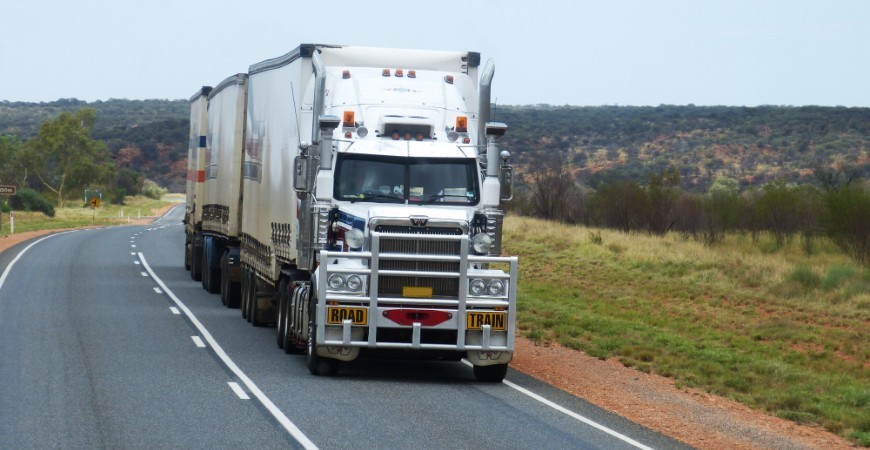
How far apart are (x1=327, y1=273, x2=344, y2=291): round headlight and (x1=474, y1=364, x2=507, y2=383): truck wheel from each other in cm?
214

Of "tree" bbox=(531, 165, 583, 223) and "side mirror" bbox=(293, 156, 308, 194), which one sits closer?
"side mirror" bbox=(293, 156, 308, 194)

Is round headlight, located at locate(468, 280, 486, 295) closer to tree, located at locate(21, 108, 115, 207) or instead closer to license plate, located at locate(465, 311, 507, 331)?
license plate, located at locate(465, 311, 507, 331)

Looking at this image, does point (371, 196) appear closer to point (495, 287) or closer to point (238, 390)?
point (495, 287)

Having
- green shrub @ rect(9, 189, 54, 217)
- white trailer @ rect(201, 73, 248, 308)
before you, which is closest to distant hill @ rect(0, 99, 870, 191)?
green shrub @ rect(9, 189, 54, 217)

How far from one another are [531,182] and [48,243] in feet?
131

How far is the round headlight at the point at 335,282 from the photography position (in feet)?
48.6

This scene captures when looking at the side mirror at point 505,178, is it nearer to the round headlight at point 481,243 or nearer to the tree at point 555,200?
the round headlight at point 481,243

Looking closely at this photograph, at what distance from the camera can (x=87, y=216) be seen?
97.2 m

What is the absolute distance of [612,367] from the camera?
1850cm

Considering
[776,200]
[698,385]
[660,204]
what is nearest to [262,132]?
[698,385]

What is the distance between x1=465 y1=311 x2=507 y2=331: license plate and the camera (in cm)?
1490

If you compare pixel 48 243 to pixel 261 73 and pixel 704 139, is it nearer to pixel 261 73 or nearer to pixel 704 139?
pixel 261 73

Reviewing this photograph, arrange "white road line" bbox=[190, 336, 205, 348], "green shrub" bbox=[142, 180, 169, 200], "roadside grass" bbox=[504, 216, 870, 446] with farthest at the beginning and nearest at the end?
"green shrub" bbox=[142, 180, 169, 200] → "white road line" bbox=[190, 336, 205, 348] → "roadside grass" bbox=[504, 216, 870, 446]

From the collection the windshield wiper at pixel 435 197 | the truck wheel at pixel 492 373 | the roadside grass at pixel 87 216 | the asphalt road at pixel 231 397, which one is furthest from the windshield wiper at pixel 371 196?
the roadside grass at pixel 87 216
